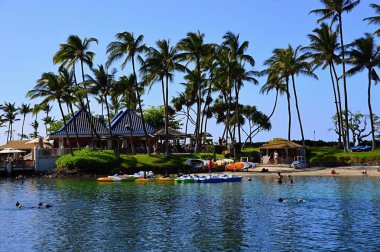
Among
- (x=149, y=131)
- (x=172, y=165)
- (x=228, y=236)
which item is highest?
(x=149, y=131)

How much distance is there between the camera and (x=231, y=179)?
54.8 metres

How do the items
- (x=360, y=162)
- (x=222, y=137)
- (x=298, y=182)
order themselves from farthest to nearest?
(x=222, y=137)
(x=360, y=162)
(x=298, y=182)

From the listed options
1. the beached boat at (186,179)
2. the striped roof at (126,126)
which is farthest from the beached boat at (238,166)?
the striped roof at (126,126)

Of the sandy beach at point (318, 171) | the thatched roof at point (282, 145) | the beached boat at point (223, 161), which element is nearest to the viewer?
the sandy beach at point (318, 171)

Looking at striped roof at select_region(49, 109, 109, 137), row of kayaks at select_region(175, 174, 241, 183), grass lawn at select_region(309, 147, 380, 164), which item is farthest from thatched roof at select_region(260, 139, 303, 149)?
striped roof at select_region(49, 109, 109, 137)

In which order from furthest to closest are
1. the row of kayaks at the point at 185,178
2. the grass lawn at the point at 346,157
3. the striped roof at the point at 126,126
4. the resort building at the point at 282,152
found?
the striped roof at the point at 126,126 → the resort building at the point at 282,152 → the grass lawn at the point at 346,157 → the row of kayaks at the point at 185,178

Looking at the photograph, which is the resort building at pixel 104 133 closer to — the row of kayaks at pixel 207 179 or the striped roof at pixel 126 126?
the striped roof at pixel 126 126

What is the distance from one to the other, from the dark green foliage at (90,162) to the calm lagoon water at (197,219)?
19.1 meters

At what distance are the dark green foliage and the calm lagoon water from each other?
19065mm

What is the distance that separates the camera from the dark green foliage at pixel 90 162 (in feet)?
220

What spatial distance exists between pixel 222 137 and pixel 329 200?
62.9 meters

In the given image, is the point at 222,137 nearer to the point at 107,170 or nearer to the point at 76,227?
the point at 107,170

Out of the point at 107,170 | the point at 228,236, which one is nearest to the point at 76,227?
the point at 228,236

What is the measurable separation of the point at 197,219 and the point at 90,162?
4000 cm
